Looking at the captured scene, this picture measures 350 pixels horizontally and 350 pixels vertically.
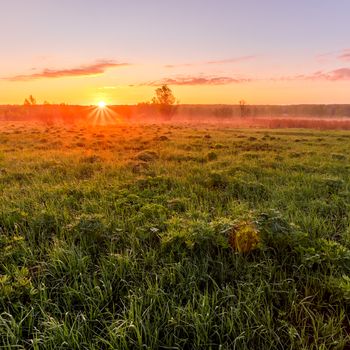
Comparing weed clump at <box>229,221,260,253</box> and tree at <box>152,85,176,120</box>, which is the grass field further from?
tree at <box>152,85,176,120</box>

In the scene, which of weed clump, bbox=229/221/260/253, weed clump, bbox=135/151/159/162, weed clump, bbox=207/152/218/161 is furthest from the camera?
weed clump, bbox=207/152/218/161

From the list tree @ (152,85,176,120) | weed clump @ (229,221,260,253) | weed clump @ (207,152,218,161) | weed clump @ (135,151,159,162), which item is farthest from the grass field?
tree @ (152,85,176,120)

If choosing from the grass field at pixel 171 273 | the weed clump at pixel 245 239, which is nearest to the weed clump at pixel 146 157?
the grass field at pixel 171 273

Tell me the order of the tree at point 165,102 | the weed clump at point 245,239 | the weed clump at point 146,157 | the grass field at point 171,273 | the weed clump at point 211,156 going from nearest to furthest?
the grass field at point 171,273 → the weed clump at point 245,239 → the weed clump at point 146,157 → the weed clump at point 211,156 → the tree at point 165,102

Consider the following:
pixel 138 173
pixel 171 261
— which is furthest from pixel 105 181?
pixel 171 261

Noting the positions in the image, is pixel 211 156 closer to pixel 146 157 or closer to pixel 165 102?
pixel 146 157

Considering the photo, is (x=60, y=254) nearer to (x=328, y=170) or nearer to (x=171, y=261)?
(x=171, y=261)

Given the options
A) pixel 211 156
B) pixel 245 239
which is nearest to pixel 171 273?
pixel 245 239

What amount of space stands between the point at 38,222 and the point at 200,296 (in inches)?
136

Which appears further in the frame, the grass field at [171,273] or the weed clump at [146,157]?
the weed clump at [146,157]

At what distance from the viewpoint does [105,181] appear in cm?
823

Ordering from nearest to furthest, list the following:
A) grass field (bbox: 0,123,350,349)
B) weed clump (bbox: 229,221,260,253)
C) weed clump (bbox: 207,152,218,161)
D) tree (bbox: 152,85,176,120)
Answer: grass field (bbox: 0,123,350,349) < weed clump (bbox: 229,221,260,253) < weed clump (bbox: 207,152,218,161) < tree (bbox: 152,85,176,120)

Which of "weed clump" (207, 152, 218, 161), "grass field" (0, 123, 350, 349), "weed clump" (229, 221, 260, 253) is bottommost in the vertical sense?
"grass field" (0, 123, 350, 349)

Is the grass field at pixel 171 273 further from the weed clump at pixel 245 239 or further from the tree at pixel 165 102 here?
the tree at pixel 165 102
